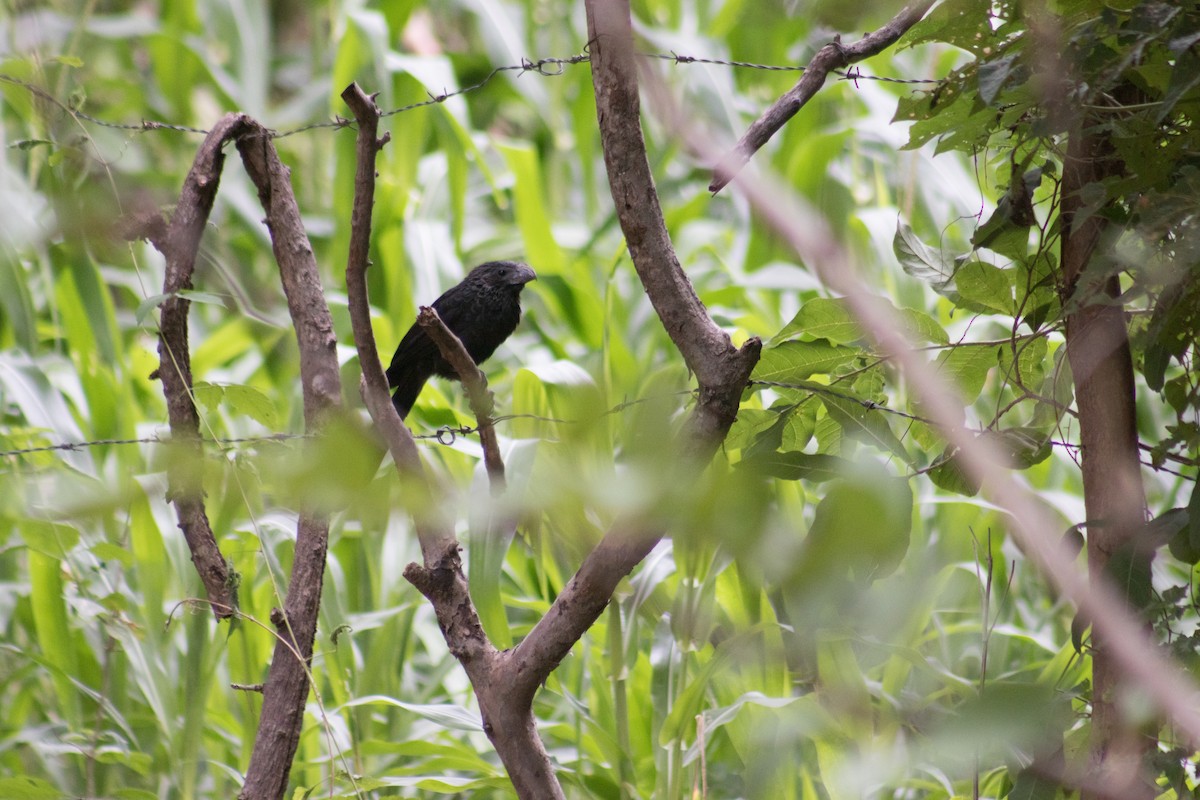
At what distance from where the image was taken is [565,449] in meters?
0.30

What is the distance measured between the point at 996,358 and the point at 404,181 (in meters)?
2.18

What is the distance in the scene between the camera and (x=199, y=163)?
1258 millimetres

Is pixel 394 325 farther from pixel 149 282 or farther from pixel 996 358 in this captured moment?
pixel 996 358

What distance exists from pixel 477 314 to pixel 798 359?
1.38m

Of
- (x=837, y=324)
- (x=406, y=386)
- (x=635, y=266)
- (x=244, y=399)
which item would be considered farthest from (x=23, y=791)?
(x=406, y=386)

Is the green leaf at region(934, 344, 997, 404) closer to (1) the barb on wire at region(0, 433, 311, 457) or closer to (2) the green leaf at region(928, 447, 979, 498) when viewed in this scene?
(2) the green leaf at region(928, 447, 979, 498)

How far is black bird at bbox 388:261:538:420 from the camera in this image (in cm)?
225

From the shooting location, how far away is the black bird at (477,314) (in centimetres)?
225

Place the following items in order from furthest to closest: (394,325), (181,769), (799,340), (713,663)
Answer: (394,325) → (181,769) → (713,663) → (799,340)

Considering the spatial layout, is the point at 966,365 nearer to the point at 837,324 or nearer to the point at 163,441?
the point at 837,324

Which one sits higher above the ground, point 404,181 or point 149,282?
point 404,181

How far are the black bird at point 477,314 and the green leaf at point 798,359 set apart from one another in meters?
1.26

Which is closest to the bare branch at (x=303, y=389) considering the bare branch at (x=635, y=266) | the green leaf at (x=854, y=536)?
Result: the bare branch at (x=635, y=266)

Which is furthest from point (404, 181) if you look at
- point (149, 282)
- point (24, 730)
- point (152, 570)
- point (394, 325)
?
point (24, 730)
